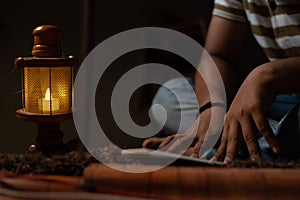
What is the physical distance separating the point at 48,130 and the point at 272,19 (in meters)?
0.80

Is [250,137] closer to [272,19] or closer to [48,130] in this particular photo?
[48,130]

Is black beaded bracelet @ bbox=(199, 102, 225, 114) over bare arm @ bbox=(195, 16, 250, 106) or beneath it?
beneath

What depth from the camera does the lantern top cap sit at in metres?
0.81

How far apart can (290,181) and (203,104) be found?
0.58m

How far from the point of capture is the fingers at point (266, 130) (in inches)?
31.9

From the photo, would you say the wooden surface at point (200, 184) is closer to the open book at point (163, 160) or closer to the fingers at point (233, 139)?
the open book at point (163, 160)

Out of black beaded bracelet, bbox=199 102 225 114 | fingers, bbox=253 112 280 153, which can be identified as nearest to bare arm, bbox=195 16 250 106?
black beaded bracelet, bbox=199 102 225 114

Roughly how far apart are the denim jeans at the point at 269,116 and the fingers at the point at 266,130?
67 mm

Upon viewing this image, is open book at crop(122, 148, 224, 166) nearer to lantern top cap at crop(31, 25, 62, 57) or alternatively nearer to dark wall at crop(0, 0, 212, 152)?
lantern top cap at crop(31, 25, 62, 57)

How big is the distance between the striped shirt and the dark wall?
2.37ft

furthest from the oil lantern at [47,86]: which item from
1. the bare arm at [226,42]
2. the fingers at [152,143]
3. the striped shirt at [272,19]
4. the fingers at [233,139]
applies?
the striped shirt at [272,19]

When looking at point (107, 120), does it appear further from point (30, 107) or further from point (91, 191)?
point (91, 191)

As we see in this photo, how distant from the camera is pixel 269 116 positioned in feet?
3.90

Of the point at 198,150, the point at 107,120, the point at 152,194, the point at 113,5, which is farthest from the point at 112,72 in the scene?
the point at 152,194
